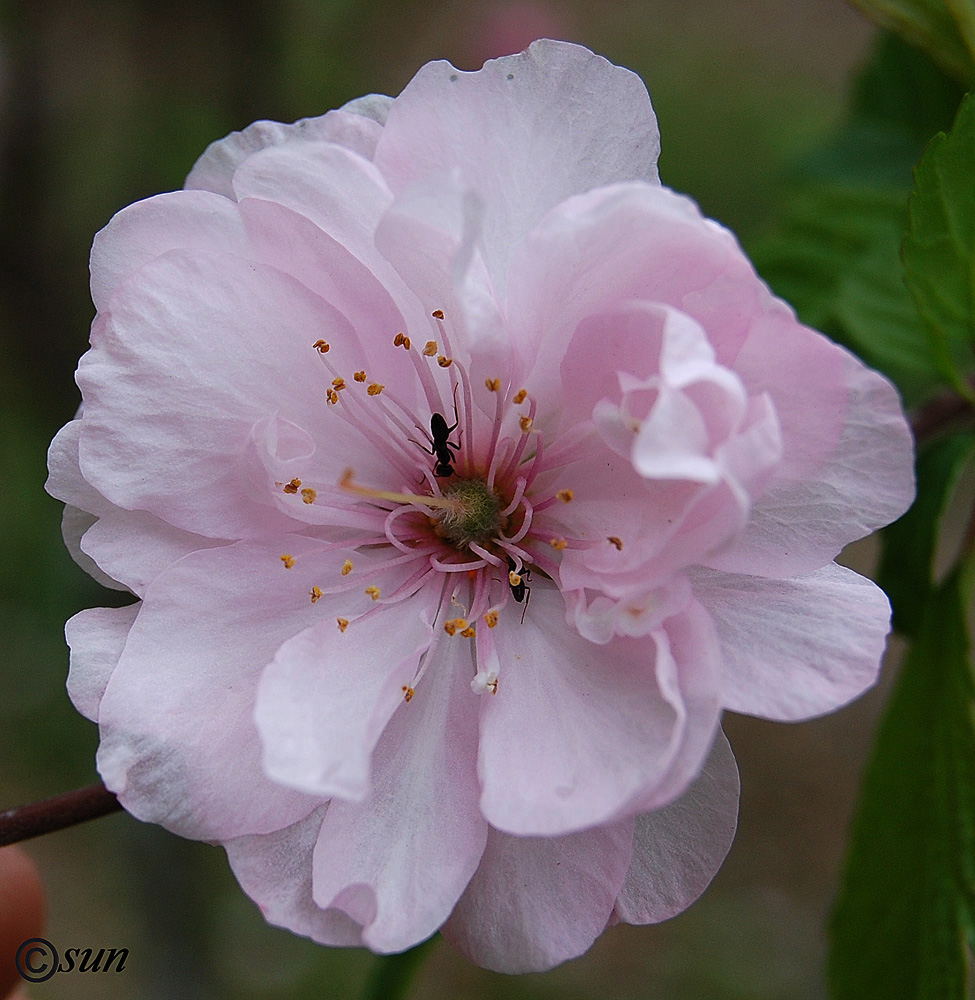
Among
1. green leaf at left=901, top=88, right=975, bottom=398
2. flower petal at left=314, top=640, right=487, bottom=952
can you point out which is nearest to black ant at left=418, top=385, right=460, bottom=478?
flower petal at left=314, top=640, right=487, bottom=952

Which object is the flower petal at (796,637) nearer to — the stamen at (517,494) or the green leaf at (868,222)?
the stamen at (517,494)

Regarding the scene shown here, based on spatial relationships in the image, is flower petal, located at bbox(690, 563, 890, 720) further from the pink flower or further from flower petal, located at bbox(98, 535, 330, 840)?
flower petal, located at bbox(98, 535, 330, 840)

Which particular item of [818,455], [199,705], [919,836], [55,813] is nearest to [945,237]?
[818,455]

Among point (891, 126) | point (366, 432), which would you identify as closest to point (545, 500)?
point (366, 432)

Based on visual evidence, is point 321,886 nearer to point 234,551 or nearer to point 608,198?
point 234,551

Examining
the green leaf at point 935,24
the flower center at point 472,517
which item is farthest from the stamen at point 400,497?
the green leaf at point 935,24
